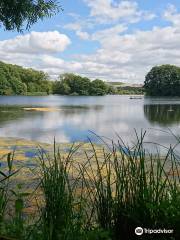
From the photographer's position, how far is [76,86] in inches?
4808

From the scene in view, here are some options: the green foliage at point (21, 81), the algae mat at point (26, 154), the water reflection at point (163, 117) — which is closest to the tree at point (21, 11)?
the algae mat at point (26, 154)

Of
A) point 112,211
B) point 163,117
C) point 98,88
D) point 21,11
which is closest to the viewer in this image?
point 112,211

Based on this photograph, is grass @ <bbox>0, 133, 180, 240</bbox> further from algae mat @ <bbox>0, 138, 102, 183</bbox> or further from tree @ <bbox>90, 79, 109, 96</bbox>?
tree @ <bbox>90, 79, 109, 96</bbox>

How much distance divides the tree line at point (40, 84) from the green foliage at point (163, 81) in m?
17.3

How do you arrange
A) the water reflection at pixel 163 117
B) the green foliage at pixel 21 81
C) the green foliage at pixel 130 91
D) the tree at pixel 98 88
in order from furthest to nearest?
the green foliage at pixel 130 91 → the tree at pixel 98 88 → the green foliage at pixel 21 81 → the water reflection at pixel 163 117

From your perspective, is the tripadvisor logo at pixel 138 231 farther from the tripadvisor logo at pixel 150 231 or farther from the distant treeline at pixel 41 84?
the distant treeline at pixel 41 84

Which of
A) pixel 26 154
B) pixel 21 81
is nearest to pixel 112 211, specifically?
pixel 26 154

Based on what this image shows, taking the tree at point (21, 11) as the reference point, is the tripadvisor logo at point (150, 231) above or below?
below

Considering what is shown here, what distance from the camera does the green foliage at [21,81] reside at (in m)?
96.8

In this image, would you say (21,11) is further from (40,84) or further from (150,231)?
(40,84)

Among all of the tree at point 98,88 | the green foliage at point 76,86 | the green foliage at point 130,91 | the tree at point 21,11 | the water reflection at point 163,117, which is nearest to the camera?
the tree at point 21,11

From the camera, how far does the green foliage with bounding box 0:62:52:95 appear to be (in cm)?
9681

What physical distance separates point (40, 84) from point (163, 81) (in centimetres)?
3498

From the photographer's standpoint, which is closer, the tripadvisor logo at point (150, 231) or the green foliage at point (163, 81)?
the tripadvisor logo at point (150, 231)
